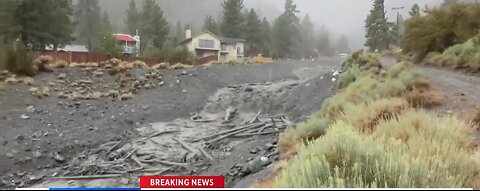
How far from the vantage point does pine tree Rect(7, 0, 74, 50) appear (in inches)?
1371

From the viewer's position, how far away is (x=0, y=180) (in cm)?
1318

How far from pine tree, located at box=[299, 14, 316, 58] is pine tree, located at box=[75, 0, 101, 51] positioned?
41.2 meters

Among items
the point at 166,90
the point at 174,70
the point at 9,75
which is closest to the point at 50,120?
the point at 9,75

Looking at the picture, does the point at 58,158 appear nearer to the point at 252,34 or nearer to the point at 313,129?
the point at 313,129

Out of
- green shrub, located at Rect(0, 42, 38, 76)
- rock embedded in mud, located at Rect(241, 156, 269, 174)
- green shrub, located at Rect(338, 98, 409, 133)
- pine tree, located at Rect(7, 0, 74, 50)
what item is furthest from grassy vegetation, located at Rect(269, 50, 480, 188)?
pine tree, located at Rect(7, 0, 74, 50)

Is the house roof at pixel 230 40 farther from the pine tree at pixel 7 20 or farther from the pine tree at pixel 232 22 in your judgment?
the pine tree at pixel 7 20

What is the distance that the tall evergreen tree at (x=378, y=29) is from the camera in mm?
63969

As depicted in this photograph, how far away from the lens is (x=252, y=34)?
73938mm

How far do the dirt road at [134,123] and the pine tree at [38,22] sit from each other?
29.2ft

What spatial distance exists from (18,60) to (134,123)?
10387mm

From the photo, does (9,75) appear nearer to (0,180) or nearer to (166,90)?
(166,90)

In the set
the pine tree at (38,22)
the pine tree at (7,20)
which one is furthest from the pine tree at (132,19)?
the pine tree at (7,20)

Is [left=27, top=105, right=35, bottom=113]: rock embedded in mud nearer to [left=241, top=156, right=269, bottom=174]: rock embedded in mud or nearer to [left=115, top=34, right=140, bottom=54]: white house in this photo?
[left=241, top=156, right=269, bottom=174]: rock embedded in mud

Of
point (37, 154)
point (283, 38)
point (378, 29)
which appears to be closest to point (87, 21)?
point (283, 38)
